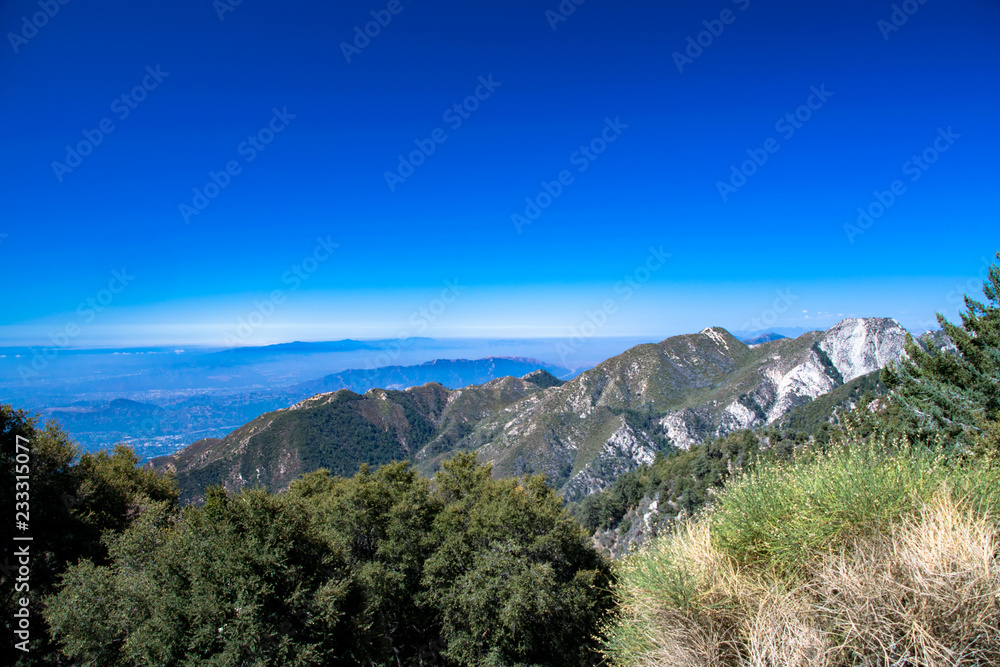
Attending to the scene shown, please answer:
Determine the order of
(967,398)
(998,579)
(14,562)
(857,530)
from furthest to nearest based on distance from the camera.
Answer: (967,398)
(14,562)
(857,530)
(998,579)

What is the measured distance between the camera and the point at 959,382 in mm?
21500

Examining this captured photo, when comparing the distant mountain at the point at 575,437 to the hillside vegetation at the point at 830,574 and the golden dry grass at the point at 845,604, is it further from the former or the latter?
the golden dry grass at the point at 845,604

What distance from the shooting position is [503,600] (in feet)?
52.3

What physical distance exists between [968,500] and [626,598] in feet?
15.1

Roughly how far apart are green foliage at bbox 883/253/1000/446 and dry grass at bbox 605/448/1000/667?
19654mm

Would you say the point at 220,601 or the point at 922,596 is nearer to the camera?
the point at 922,596

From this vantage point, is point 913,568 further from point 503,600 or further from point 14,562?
point 14,562

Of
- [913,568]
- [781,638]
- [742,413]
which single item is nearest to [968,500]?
[913,568]

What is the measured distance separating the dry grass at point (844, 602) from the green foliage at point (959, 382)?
774 inches

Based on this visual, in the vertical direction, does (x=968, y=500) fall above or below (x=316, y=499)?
above

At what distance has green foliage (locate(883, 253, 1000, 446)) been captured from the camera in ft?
63.5

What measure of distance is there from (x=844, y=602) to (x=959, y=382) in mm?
25645

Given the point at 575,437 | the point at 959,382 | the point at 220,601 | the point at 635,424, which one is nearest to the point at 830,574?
the point at 220,601

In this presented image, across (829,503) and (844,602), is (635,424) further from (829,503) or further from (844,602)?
(844,602)
